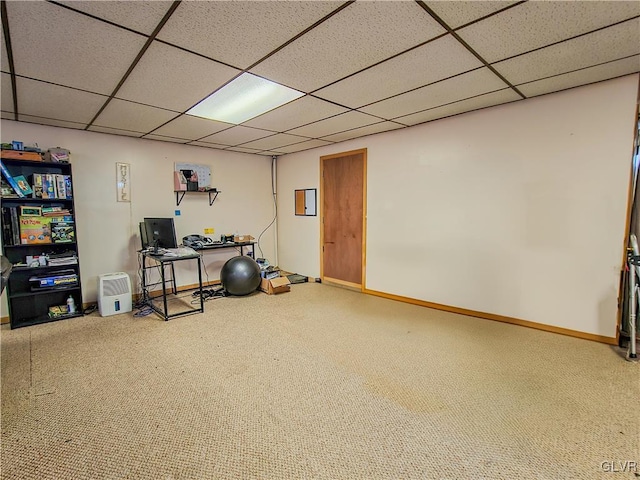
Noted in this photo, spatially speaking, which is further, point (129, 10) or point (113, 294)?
point (113, 294)

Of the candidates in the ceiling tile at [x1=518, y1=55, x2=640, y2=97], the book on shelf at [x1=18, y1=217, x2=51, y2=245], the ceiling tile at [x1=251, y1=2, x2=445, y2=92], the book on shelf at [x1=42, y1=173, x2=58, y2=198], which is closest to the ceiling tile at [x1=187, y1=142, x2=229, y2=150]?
the book on shelf at [x1=42, y1=173, x2=58, y2=198]

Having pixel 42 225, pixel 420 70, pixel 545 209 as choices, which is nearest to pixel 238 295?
pixel 42 225

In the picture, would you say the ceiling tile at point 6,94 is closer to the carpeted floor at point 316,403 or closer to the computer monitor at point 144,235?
the computer monitor at point 144,235

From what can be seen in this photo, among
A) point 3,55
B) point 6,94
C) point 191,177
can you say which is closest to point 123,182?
point 191,177

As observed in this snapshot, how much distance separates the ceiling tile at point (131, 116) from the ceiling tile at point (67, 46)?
552 millimetres

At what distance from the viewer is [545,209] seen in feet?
10.1

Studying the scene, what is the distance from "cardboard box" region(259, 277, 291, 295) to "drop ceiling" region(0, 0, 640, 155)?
8.23 feet

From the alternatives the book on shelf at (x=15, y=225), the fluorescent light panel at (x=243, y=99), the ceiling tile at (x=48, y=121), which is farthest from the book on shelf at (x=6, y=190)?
the fluorescent light panel at (x=243, y=99)

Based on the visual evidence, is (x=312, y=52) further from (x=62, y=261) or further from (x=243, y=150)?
(x=62, y=261)

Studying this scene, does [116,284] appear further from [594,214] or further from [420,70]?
[594,214]

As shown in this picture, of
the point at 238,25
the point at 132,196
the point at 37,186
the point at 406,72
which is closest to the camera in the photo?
the point at 238,25

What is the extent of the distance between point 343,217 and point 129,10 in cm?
377

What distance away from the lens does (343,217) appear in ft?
16.4

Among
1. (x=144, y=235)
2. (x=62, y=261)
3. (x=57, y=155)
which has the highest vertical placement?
(x=57, y=155)
